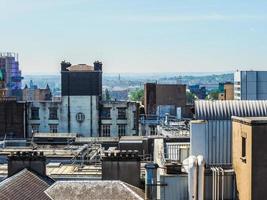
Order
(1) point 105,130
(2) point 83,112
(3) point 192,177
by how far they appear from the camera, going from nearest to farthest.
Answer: (3) point 192,177 → (2) point 83,112 → (1) point 105,130

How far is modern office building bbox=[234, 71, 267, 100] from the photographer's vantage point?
144500mm

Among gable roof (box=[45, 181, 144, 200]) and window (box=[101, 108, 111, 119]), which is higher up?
window (box=[101, 108, 111, 119])

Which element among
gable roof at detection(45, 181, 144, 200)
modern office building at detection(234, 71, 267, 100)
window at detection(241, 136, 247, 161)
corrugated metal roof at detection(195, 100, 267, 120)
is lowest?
gable roof at detection(45, 181, 144, 200)

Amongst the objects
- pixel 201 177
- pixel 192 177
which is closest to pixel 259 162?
pixel 201 177

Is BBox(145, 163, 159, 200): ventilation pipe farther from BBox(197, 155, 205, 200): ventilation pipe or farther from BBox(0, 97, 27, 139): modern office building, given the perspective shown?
BBox(0, 97, 27, 139): modern office building

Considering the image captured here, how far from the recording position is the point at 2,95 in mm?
114500

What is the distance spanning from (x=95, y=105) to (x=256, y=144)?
72323mm

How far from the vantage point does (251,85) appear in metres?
150

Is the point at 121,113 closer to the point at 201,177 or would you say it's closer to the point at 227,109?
the point at 227,109

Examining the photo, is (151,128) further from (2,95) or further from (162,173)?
(162,173)

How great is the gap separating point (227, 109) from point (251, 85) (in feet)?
381

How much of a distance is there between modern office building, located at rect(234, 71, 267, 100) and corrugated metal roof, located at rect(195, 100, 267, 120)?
356 feet

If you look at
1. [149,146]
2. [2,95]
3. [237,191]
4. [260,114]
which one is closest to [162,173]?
[237,191]

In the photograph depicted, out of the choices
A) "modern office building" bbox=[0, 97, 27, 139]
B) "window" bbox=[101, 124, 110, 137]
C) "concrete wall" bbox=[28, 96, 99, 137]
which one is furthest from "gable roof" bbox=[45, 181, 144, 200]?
"window" bbox=[101, 124, 110, 137]
